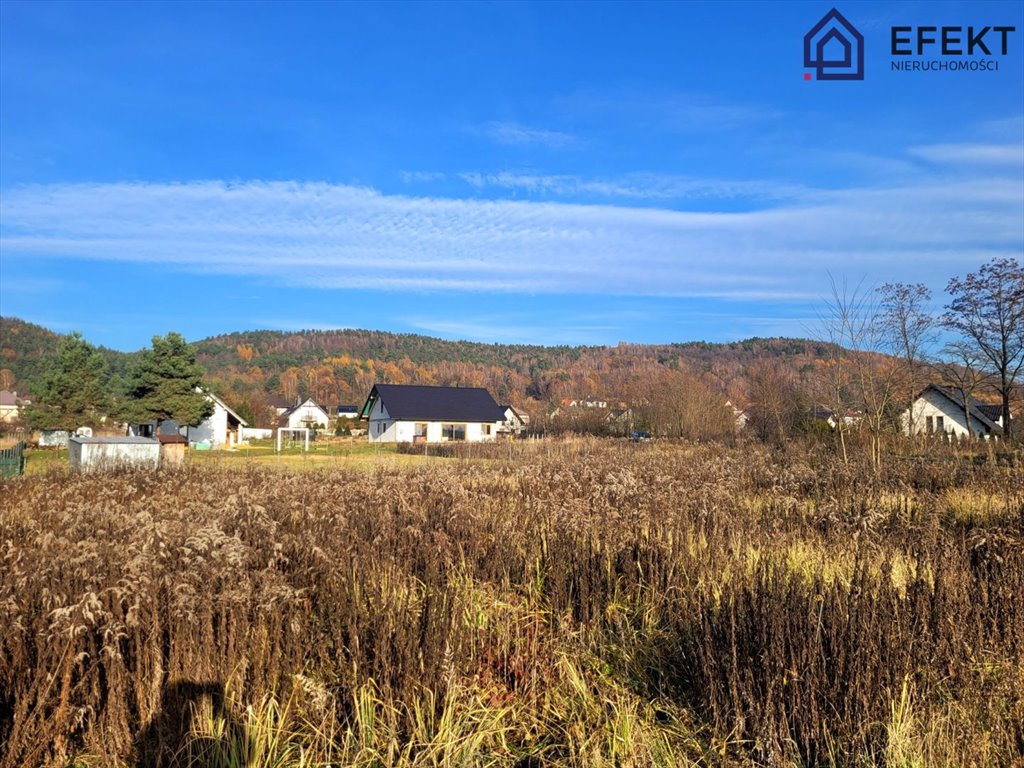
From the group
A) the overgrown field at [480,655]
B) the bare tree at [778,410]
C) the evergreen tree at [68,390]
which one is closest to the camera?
the overgrown field at [480,655]

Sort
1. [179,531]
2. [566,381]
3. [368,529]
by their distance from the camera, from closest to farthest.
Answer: [179,531], [368,529], [566,381]

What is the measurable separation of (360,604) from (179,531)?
167 centimetres

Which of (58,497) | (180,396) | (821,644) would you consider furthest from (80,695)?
(180,396)

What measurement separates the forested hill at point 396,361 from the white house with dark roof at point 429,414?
3757 centimetres

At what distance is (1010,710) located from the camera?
10.8 feet

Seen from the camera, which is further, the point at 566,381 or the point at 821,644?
the point at 566,381

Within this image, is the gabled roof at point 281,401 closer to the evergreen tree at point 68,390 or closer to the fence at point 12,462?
the evergreen tree at point 68,390

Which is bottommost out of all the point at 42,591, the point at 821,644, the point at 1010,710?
the point at 1010,710

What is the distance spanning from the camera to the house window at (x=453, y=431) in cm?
5306

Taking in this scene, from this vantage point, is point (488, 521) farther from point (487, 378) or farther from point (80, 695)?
point (487, 378)

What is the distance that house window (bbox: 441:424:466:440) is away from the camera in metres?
53.1

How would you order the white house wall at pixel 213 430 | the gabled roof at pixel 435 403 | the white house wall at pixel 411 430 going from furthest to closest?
1. the gabled roof at pixel 435 403
2. the white house wall at pixel 411 430
3. the white house wall at pixel 213 430

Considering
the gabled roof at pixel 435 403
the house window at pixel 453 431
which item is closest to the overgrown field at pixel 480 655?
the gabled roof at pixel 435 403

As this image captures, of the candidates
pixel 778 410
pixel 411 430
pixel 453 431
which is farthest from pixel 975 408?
pixel 411 430
